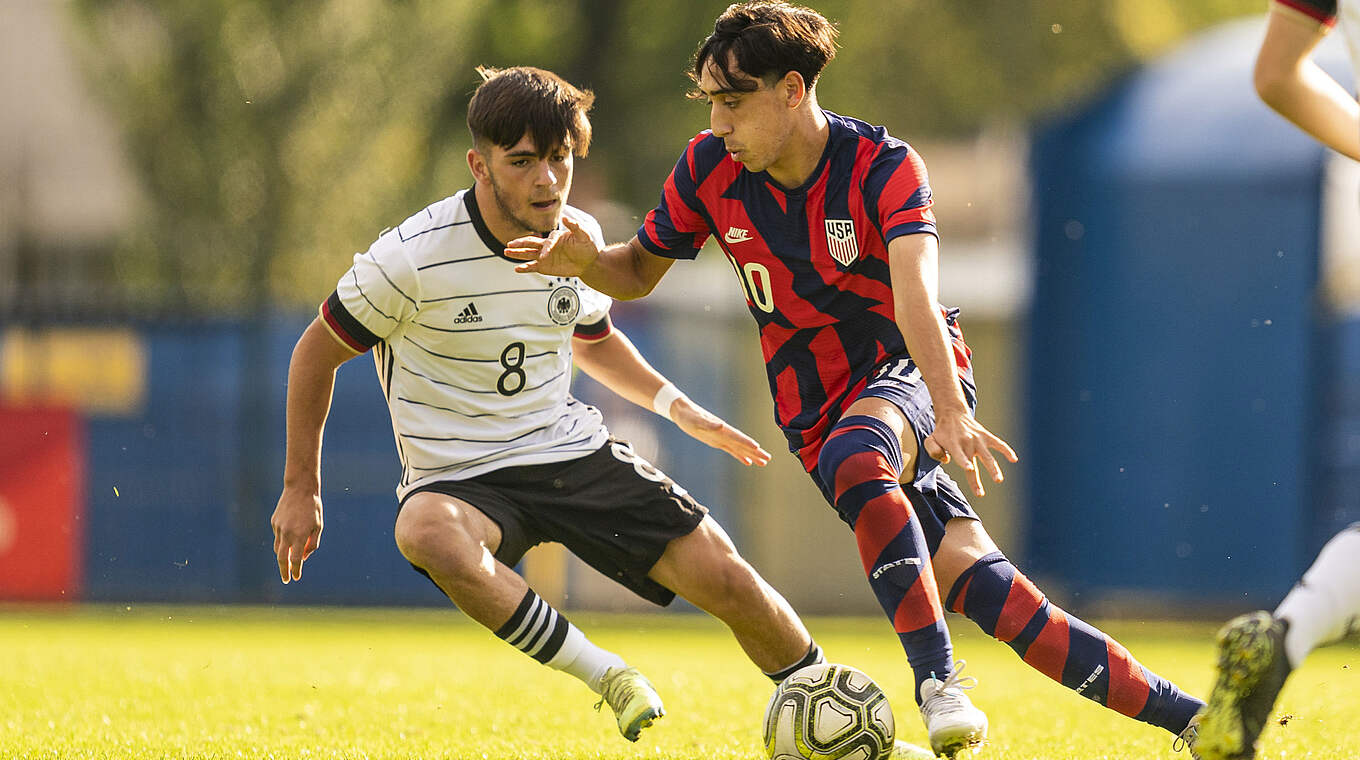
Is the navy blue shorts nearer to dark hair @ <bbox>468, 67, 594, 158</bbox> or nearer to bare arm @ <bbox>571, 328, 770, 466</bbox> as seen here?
bare arm @ <bbox>571, 328, 770, 466</bbox>

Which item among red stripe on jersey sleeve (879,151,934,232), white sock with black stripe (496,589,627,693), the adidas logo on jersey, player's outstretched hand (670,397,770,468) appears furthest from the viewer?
player's outstretched hand (670,397,770,468)

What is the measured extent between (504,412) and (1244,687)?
251 cm

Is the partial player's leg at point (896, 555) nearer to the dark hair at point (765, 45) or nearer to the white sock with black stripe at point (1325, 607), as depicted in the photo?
the white sock with black stripe at point (1325, 607)

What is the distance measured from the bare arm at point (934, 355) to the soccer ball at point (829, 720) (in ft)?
2.19

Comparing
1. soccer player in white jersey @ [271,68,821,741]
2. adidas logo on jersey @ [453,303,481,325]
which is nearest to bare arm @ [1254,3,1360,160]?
soccer player in white jersey @ [271,68,821,741]

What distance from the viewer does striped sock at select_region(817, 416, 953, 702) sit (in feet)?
13.1

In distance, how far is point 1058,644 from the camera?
4184 millimetres

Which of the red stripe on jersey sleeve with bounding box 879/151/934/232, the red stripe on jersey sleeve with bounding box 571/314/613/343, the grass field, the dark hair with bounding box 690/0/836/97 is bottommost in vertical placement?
the grass field

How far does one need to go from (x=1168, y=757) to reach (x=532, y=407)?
2.18 meters

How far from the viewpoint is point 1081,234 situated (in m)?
13.0

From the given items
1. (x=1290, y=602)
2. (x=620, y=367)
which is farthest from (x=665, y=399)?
(x=1290, y=602)

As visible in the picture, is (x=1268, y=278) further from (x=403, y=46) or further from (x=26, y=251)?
(x=26, y=251)

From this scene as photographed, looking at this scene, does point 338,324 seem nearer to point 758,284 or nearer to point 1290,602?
point 758,284

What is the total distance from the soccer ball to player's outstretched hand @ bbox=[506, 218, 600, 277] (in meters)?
1.31
